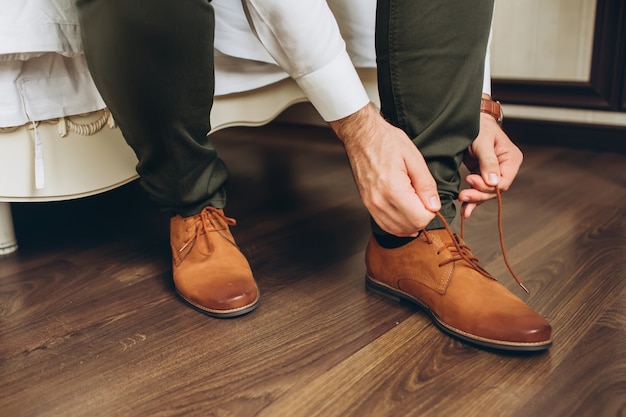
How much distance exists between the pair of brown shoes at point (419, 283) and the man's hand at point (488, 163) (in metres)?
0.05

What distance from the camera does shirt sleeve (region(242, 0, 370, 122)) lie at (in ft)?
1.96

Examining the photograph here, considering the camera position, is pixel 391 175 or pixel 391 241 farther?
pixel 391 241

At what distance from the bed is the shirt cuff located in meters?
0.29

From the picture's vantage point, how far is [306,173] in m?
1.40

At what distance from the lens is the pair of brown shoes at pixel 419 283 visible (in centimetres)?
58

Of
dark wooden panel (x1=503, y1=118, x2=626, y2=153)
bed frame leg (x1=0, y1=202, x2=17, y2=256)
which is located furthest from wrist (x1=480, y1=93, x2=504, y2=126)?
dark wooden panel (x1=503, y1=118, x2=626, y2=153)

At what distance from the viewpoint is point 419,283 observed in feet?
2.18

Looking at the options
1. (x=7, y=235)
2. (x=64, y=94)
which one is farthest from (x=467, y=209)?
(x=7, y=235)

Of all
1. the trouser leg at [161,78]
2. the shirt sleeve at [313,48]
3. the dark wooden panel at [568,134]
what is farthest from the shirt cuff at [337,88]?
the dark wooden panel at [568,134]

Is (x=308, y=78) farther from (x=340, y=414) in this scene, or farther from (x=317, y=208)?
(x=317, y=208)

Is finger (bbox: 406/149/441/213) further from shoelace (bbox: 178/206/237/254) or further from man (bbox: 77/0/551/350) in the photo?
shoelace (bbox: 178/206/237/254)

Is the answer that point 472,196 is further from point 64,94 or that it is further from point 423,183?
point 64,94

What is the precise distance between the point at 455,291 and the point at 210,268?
0.96 ft

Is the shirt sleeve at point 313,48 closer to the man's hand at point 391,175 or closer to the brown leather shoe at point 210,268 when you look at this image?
the man's hand at point 391,175
